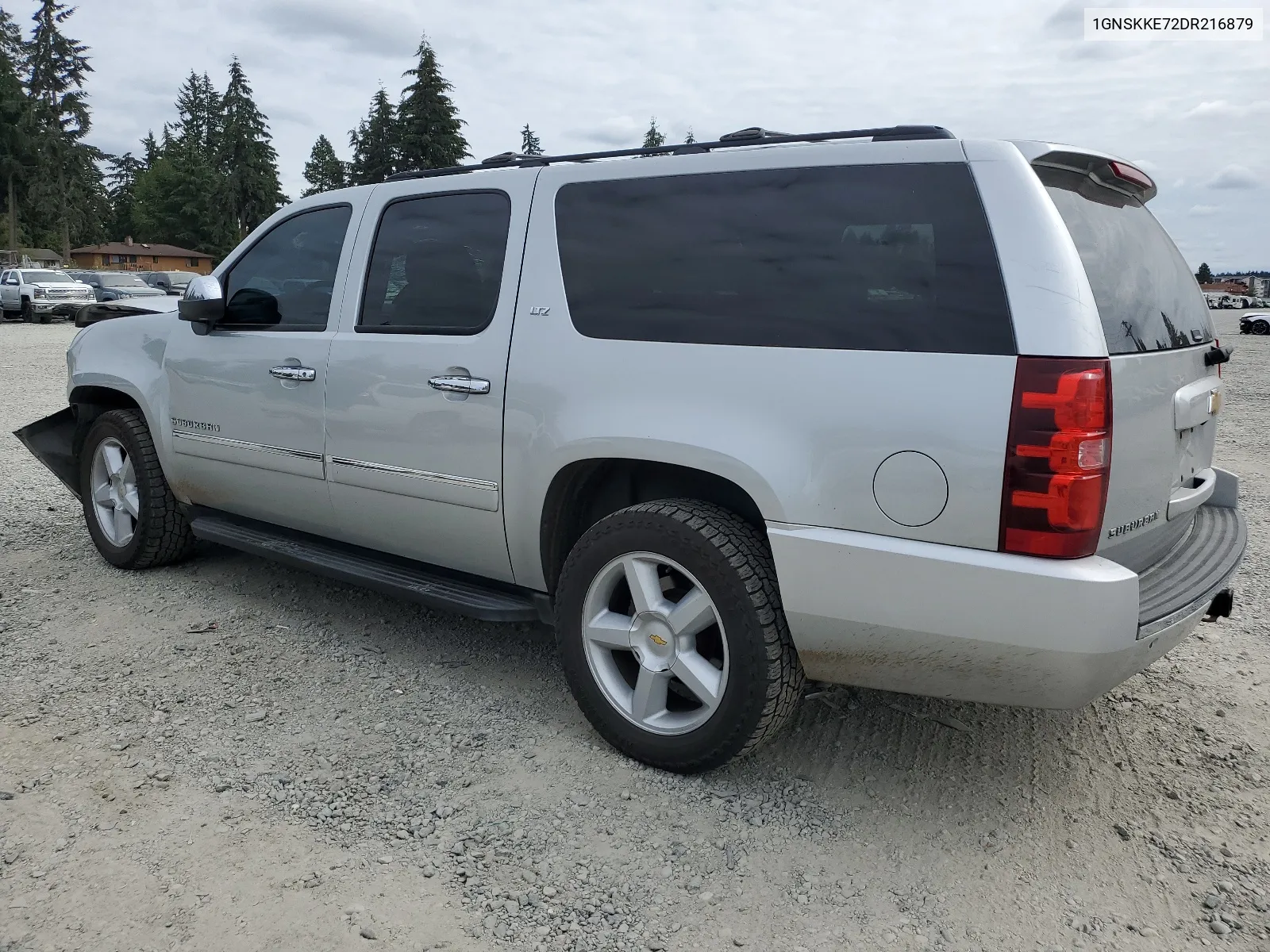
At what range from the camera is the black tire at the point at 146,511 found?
15.7 feet

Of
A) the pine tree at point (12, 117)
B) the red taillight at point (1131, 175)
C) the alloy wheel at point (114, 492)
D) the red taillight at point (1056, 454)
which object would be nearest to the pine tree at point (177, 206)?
the pine tree at point (12, 117)

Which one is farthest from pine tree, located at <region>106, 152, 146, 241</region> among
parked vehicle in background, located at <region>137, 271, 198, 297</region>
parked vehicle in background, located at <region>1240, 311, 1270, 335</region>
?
parked vehicle in background, located at <region>1240, 311, 1270, 335</region>

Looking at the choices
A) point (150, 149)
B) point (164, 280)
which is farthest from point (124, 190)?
point (164, 280)

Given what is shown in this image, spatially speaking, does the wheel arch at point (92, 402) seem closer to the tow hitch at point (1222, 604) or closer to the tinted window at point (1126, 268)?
the tinted window at point (1126, 268)

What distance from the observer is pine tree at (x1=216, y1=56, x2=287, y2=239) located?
65.2 meters

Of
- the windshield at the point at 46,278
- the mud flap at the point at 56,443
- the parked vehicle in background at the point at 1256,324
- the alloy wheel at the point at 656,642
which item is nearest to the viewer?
the alloy wheel at the point at 656,642

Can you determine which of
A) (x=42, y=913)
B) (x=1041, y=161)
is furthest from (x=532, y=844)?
(x=1041, y=161)

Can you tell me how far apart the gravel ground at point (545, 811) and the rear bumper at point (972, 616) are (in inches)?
18.8

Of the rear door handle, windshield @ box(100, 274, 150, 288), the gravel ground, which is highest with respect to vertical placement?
windshield @ box(100, 274, 150, 288)

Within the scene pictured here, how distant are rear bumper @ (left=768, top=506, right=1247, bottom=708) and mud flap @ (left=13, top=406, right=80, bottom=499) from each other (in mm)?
4478

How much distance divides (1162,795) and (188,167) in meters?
89.6

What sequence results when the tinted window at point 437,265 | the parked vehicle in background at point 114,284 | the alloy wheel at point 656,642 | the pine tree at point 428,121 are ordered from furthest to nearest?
1. the pine tree at point 428,121
2. the parked vehicle in background at point 114,284
3. the tinted window at point 437,265
4. the alloy wheel at point 656,642

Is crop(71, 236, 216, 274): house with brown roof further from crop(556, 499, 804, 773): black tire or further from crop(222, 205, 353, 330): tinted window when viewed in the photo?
crop(556, 499, 804, 773): black tire

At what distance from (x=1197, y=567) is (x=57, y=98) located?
241 feet
